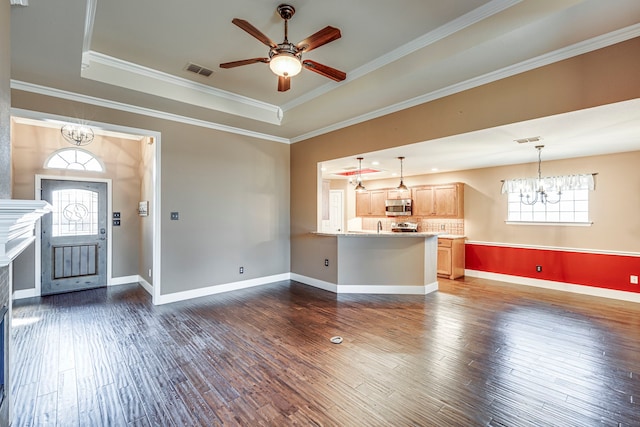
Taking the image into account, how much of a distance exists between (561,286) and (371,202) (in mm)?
4796

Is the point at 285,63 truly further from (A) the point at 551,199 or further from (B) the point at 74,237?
(A) the point at 551,199

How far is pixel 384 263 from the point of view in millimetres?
5094

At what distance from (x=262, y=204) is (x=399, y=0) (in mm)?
3956

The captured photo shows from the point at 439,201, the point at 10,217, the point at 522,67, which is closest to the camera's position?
the point at 10,217

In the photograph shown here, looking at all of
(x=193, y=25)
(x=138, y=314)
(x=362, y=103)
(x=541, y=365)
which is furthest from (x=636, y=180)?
(x=138, y=314)

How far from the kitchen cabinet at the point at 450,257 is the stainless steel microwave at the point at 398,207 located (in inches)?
55.7

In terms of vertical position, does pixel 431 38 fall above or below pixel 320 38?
above

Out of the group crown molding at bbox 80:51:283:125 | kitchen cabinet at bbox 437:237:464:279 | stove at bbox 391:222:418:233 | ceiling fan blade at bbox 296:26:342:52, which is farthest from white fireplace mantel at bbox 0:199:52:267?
stove at bbox 391:222:418:233

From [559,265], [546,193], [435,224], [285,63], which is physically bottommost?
[559,265]

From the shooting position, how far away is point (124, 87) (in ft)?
11.6

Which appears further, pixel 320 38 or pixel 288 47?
pixel 288 47

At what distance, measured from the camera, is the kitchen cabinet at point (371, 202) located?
8.58m

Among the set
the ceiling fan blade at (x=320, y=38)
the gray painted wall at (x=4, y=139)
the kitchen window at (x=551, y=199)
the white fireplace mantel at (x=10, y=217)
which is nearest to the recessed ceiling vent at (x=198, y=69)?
the ceiling fan blade at (x=320, y=38)

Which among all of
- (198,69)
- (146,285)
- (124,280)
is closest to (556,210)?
(198,69)
